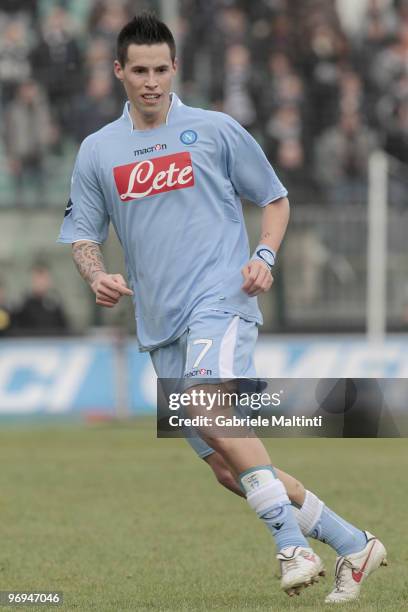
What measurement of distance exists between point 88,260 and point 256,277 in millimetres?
785

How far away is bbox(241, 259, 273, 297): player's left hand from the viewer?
579cm

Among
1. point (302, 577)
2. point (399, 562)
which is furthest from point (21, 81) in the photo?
point (302, 577)

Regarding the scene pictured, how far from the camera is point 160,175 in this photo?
595 centimetres

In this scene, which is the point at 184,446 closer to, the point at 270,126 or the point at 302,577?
the point at 270,126

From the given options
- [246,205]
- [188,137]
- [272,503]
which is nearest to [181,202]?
[188,137]

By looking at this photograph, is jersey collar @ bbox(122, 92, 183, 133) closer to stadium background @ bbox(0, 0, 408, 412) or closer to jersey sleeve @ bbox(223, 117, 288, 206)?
jersey sleeve @ bbox(223, 117, 288, 206)

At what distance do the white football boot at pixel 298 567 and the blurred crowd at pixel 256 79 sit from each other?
14.4m

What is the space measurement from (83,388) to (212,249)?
12.6 m

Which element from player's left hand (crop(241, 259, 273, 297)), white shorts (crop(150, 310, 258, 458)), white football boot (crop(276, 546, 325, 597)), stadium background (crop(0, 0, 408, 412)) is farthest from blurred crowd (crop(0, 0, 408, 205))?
white football boot (crop(276, 546, 325, 597))

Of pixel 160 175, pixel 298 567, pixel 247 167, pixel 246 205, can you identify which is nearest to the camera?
pixel 298 567

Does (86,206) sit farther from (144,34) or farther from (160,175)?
(144,34)

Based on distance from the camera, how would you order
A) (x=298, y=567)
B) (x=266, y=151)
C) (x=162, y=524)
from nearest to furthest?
(x=298, y=567)
(x=162, y=524)
(x=266, y=151)

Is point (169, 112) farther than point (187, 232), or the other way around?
point (169, 112)

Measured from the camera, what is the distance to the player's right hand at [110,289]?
573 centimetres
